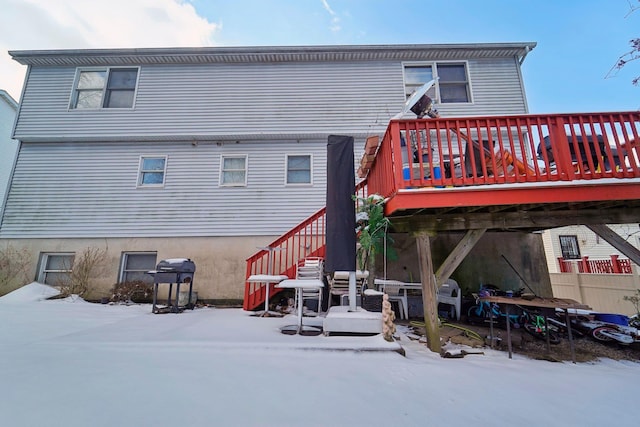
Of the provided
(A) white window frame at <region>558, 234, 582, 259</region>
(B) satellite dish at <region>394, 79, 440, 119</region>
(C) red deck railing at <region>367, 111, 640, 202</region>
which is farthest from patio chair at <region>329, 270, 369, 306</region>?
(A) white window frame at <region>558, 234, 582, 259</region>

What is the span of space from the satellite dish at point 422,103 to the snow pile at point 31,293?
8619 millimetres

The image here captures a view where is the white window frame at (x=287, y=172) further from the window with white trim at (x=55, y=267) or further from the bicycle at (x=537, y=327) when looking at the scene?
the window with white trim at (x=55, y=267)

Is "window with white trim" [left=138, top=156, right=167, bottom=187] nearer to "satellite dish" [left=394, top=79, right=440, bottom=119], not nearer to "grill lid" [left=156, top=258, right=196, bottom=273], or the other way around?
"grill lid" [left=156, top=258, right=196, bottom=273]

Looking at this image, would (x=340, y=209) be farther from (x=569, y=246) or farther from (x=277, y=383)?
(x=569, y=246)

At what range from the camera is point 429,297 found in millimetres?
3311

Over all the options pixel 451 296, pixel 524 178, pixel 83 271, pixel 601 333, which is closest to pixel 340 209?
pixel 524 178

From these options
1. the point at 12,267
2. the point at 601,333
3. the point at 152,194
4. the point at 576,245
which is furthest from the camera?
the point at 576,245

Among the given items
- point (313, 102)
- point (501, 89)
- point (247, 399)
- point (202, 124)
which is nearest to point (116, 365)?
point (247, 399)

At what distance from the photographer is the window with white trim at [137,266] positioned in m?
6.61

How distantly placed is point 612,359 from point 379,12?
36.2ft

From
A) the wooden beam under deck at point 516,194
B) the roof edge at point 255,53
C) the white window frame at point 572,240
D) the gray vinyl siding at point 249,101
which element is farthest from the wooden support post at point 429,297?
the white window frame at point 572,240

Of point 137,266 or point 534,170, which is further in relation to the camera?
point 137,266

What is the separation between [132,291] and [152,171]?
316cm

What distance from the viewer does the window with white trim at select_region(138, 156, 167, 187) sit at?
7051mm
